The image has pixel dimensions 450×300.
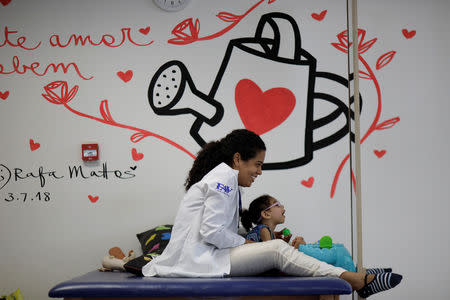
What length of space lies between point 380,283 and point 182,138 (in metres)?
1.79

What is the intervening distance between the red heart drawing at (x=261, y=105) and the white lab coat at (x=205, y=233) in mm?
1110

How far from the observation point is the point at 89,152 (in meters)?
3.39

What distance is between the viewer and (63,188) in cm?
341

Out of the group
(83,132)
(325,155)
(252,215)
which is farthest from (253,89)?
(83,132)

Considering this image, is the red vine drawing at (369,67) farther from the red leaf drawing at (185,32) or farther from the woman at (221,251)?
the woman at (221,251)

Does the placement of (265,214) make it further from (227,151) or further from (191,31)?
(191,31)

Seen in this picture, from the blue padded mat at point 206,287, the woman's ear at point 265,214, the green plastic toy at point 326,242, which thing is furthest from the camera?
the woman's ear at point 265,214

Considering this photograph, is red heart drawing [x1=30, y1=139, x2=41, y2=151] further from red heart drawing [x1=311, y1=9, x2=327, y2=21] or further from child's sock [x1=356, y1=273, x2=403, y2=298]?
child's sock [x1=356, y1=273, x2=403, y2=298]

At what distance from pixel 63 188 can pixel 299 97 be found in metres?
1.91

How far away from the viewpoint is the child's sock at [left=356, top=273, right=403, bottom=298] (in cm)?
220

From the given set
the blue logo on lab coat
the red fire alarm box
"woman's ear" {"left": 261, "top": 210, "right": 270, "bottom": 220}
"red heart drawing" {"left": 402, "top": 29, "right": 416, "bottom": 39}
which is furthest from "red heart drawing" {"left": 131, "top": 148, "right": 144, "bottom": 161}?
"red heart drawing" {"left": 402, "top": 29, "right": 416, "bottom": 39}

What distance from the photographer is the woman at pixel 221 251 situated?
223cm

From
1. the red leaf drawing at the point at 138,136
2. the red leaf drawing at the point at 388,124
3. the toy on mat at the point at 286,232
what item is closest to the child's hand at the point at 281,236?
the toy on mat at the point at 286,232

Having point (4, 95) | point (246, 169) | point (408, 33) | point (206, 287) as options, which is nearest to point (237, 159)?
point (246, 169)
